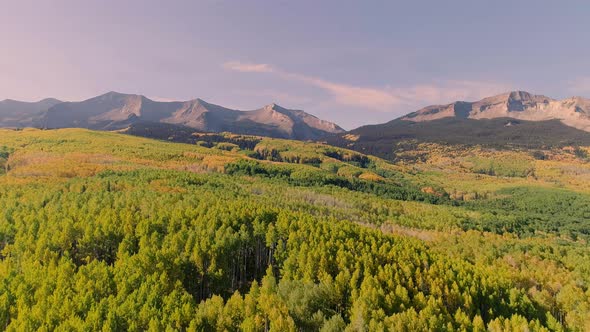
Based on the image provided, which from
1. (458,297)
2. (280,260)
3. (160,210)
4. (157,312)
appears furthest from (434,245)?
(157,312)

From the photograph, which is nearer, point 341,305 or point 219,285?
point 341,305

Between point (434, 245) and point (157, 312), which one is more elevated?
point (157, 312)

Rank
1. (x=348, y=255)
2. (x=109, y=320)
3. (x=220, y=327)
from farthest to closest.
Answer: (x=348, y=255) → (x=220, y=327) → (x=109, y=320)

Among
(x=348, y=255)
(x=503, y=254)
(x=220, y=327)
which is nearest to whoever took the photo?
(x=220, y=327)

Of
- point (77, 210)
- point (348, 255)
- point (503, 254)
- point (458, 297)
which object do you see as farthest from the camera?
point (503, 254)

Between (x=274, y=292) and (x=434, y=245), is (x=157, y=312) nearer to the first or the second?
(x=274, y=292)

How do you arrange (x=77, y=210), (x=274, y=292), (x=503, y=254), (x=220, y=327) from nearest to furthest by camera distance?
(x=220, y=327), (x=274, y=292), (x=77, y=210), (x=503, y=254)

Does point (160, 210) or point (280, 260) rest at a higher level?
point (160, 210)

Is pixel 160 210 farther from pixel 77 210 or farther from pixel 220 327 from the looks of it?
pixel 220 327

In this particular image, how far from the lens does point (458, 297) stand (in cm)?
11169

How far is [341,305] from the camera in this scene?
105250 millimetres

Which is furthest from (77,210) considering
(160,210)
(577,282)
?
(577,282)

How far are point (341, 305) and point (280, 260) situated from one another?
31076 mm

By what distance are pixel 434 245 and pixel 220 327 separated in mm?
142602
